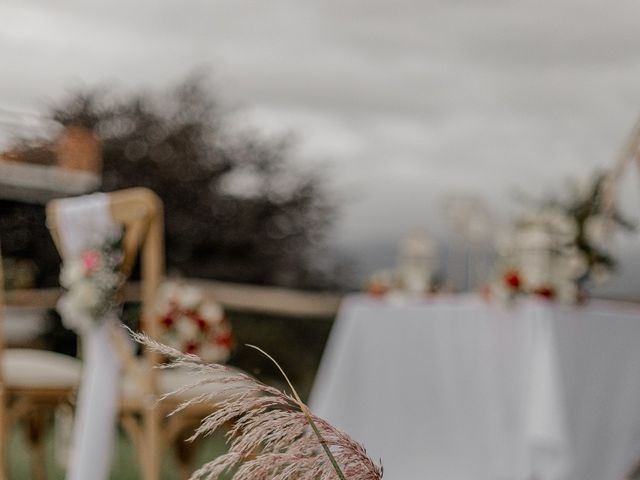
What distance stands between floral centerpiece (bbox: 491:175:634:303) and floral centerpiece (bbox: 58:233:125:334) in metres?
1.15

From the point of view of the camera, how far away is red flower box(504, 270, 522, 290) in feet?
10.7

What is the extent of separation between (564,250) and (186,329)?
1326 millimetres

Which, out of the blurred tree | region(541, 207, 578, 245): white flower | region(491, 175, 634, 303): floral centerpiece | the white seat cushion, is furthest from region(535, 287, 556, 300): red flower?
the blurred tree

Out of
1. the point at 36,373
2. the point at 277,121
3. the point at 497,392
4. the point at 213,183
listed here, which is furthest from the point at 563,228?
the point at 277,121

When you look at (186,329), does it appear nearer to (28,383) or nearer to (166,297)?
(166,297)

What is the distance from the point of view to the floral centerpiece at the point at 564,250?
3293 millimetres

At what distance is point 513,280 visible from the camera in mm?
3279

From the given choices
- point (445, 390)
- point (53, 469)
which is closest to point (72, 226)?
point (445, 390)

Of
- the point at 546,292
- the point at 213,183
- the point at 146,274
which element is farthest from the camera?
the point at 213,183

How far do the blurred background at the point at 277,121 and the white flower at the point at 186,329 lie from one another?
545 centimetres

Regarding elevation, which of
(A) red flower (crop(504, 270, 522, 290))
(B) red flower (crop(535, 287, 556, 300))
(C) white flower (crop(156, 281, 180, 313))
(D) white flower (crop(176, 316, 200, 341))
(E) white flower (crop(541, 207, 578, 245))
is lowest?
(D) white flower (crop(176, 316, 200, 341))

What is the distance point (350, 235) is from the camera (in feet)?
41.1

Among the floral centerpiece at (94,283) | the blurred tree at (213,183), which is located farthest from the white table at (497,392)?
the blurred tree at (213,183)

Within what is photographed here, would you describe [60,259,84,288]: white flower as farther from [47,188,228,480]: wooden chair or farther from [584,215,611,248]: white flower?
[584,215,611,248]: white flower
